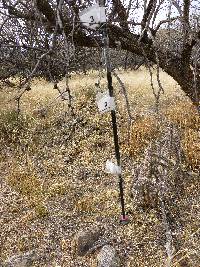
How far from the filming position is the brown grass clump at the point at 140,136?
23.5ft

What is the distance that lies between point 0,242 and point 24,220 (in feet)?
1.60

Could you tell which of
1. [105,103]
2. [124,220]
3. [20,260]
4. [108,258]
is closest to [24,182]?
[20,260]

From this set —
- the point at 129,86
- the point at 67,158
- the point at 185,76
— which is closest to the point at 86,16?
the point at 185,76

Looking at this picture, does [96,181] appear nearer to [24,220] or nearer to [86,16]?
[24,220]

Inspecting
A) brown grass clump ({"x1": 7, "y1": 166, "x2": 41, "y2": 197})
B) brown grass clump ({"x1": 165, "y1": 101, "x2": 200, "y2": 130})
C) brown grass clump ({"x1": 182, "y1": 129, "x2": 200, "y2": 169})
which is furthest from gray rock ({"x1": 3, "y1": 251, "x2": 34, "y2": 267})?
brown grass clump ({"x1": 165, "y1": 101, "x2": 200, "y2": 130})

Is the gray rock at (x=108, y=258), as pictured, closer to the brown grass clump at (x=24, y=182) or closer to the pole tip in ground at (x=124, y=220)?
the pole tip in ground at (x=124, y=220)

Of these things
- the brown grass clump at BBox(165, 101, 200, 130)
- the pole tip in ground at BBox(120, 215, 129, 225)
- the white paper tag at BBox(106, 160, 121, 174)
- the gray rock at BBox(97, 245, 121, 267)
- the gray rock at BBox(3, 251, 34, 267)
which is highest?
the white paper tag at BBox(106, 160, 121, 174)

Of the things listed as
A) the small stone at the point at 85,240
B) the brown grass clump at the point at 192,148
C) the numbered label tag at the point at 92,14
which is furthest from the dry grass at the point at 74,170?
the numbered label tag at the point at 92,14

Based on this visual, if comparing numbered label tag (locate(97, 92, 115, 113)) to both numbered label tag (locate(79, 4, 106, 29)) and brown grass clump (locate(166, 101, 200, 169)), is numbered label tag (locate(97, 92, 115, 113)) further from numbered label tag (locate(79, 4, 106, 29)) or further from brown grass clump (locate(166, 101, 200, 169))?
brown grass clump (locate(166, 101, 200, 169))

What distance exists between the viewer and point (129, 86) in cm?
1064

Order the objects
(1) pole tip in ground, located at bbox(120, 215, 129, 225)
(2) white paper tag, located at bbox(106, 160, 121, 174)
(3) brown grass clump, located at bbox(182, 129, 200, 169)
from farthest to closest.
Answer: (3) brown grass clump, located at bbox(182, 129, 200, 169) < (1) pole tip in ground, located at bbox(120, 215, 129, 225) < (2) white paper tag, located at bbox(106, 160, 121, 174)

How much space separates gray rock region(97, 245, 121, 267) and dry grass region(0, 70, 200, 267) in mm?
112

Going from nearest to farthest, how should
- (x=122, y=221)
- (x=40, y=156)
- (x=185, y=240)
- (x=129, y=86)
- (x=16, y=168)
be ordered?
(x=185, y=240), (x=122, y=221), (x=16, y=168), (x=40, y=156), (x=129, y=86)

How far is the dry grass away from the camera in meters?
5.29
